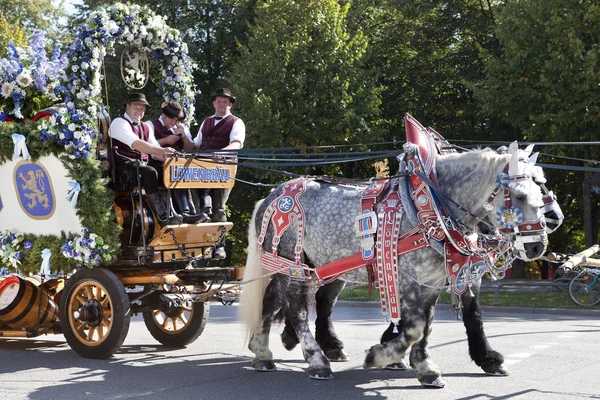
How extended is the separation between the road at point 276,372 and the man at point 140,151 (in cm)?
160

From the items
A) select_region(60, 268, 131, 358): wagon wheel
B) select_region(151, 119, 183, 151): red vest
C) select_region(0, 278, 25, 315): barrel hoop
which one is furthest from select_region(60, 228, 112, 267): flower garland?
select_region(151, 119, 183, 151): red vest

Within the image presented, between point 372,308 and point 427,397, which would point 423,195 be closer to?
point 427,397

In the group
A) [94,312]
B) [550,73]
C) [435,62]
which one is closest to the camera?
[94,312]

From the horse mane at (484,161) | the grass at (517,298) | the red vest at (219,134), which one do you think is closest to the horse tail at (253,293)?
the red vest at (219,134)

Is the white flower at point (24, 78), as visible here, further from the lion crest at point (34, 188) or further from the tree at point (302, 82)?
the tree at point (302, 82)

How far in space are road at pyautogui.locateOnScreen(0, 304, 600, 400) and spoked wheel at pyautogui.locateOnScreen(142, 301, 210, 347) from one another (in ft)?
0.48

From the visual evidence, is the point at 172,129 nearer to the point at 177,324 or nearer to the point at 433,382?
the point at 177,324

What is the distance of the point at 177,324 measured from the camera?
9508 millimetres

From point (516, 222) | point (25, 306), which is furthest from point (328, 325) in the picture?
point (25, 306)

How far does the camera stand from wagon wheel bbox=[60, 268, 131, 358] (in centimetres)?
801

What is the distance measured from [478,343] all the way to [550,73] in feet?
37.6

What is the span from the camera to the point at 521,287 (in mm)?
19203

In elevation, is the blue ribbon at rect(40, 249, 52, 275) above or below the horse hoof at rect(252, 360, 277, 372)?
above

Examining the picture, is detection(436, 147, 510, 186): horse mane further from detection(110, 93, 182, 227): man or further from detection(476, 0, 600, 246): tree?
detection(476, 0, 600, 246): tree
